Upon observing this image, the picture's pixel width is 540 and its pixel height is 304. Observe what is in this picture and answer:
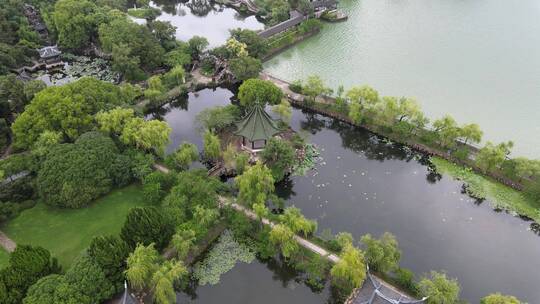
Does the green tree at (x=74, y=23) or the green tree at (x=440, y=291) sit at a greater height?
the green tree at (x=74, y=23)

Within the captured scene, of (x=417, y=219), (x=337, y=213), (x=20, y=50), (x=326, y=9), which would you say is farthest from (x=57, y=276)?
(x=326, y=9)

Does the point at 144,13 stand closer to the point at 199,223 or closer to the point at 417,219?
the point at 199,223

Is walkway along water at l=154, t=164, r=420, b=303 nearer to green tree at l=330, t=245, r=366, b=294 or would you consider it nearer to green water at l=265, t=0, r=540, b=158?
green tree at l=330, t=245, r=366, b=294

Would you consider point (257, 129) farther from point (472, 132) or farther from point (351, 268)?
point (472, 132)

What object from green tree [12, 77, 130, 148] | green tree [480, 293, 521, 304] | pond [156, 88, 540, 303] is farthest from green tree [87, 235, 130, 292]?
green tree [480, 293, 521, 304]

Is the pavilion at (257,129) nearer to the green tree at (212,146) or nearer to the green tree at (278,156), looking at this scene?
the green tree at (278,156)

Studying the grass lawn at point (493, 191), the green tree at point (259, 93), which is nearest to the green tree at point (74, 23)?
the green tree at point (259, 93)
